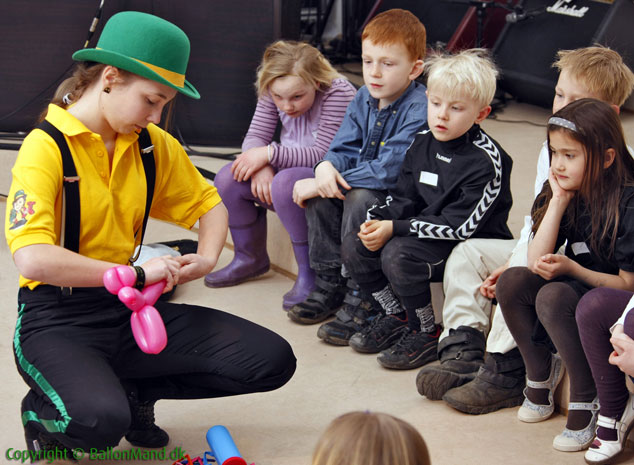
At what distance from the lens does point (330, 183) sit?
2.75 meters

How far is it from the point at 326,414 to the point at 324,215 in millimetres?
749

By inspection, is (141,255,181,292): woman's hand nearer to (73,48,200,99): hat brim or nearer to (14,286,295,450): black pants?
(14,286,295,450): black pants

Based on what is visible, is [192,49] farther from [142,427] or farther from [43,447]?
[43,447]

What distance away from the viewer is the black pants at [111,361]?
1.79 m

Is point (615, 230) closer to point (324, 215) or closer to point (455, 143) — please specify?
point (455, 143)

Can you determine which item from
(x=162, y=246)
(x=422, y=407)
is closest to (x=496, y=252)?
(x=422, y=407)

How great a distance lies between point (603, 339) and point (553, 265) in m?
0.22

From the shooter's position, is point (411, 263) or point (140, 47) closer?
point (140, 47)

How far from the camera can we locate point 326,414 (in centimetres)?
232

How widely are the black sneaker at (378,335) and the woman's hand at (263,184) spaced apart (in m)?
0.64

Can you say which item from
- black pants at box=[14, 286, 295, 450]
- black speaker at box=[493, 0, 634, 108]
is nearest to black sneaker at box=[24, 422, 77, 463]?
black pants at box=[14, 286, 295, 450]

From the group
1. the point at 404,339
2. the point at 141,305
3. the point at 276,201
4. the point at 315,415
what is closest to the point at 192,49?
the point at 276,201

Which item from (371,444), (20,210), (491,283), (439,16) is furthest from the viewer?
(439,16)

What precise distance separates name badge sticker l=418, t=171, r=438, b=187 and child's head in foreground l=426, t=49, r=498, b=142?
117 millimetres
